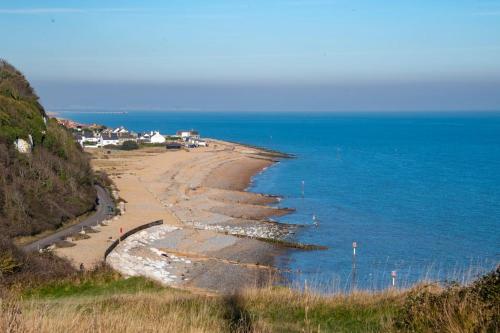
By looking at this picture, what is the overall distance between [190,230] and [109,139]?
78.3 metres

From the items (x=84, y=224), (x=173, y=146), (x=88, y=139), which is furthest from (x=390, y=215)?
(x=88, y=139)

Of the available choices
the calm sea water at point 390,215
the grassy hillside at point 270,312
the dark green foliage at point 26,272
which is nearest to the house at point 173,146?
the calm sea water at point 390,215

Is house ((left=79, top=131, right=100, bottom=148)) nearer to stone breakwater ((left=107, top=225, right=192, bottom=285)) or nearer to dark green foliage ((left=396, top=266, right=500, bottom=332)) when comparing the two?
stone breakwater ((left=107, top=225, right=192, bottom=285))

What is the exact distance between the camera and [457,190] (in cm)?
6291

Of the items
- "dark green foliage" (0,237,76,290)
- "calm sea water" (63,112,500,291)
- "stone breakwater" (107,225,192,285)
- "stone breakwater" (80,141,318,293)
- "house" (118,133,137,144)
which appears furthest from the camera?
"house" (118,133,137,144)

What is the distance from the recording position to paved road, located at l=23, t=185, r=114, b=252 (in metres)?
29.5

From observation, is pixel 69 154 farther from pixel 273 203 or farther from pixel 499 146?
pixel 499 146

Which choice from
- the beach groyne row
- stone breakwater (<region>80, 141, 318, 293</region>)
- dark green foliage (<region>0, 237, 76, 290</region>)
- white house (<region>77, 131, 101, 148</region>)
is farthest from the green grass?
white house (<region>77, 131, 101, 148</region>)

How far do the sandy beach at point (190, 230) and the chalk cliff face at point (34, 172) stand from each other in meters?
2.85

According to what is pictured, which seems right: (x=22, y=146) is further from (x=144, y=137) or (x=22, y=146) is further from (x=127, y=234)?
(x=144, y=137)

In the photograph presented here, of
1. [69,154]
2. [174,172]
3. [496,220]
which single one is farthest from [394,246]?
[174,172]

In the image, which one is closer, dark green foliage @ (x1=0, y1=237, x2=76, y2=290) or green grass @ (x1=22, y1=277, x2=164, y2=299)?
green grass @ (x1=22, y1=277, x2=164, y2=299)

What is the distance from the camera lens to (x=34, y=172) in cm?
3725

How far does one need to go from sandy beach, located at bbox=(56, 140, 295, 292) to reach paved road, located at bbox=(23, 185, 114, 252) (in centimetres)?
98
